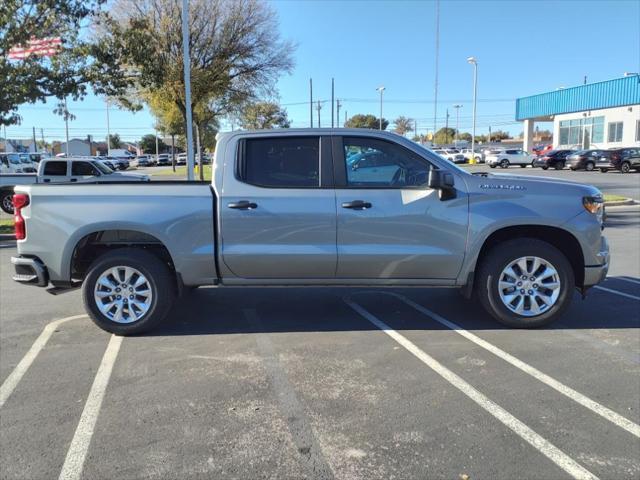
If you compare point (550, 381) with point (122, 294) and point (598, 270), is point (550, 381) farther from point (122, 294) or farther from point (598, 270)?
point (122, 294)

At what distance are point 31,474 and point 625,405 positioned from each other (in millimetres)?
3709

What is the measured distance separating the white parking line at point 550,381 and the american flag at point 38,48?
40.4 feet

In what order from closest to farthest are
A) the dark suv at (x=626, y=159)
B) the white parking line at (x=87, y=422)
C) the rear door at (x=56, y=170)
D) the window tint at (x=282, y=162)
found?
the white parking line at (x=87, y=422) < the window tint at (x=282, y=162) < the rear door at (x=56, y=170) < the dark suv at (x=626, y=159)

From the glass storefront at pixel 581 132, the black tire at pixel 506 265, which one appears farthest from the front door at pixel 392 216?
the glass storefront at pixel 581 132

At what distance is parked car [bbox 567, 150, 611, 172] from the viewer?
1420 inches

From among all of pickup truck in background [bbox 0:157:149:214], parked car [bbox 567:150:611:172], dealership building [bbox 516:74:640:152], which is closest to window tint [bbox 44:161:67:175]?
A: pickup truck in background [bbox 0:157:149:214]

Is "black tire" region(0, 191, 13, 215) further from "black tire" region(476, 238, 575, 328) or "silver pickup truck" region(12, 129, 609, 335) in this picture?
"black tire" region(476, 238, 575, 328)

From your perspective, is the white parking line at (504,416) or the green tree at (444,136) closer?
the white parking line at (504,416)

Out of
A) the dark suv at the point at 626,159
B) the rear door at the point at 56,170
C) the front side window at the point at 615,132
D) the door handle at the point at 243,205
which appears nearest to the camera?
the door handle at the point at 243,205

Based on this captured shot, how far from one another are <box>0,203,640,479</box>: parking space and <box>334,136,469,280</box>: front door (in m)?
0.68

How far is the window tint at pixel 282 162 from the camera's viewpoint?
16.9 feet

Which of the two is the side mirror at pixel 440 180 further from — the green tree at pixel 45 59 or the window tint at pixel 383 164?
the green tree at pixel 45 59

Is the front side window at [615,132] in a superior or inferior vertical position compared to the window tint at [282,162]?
superior

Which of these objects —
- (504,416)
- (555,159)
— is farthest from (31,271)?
(555,159)
